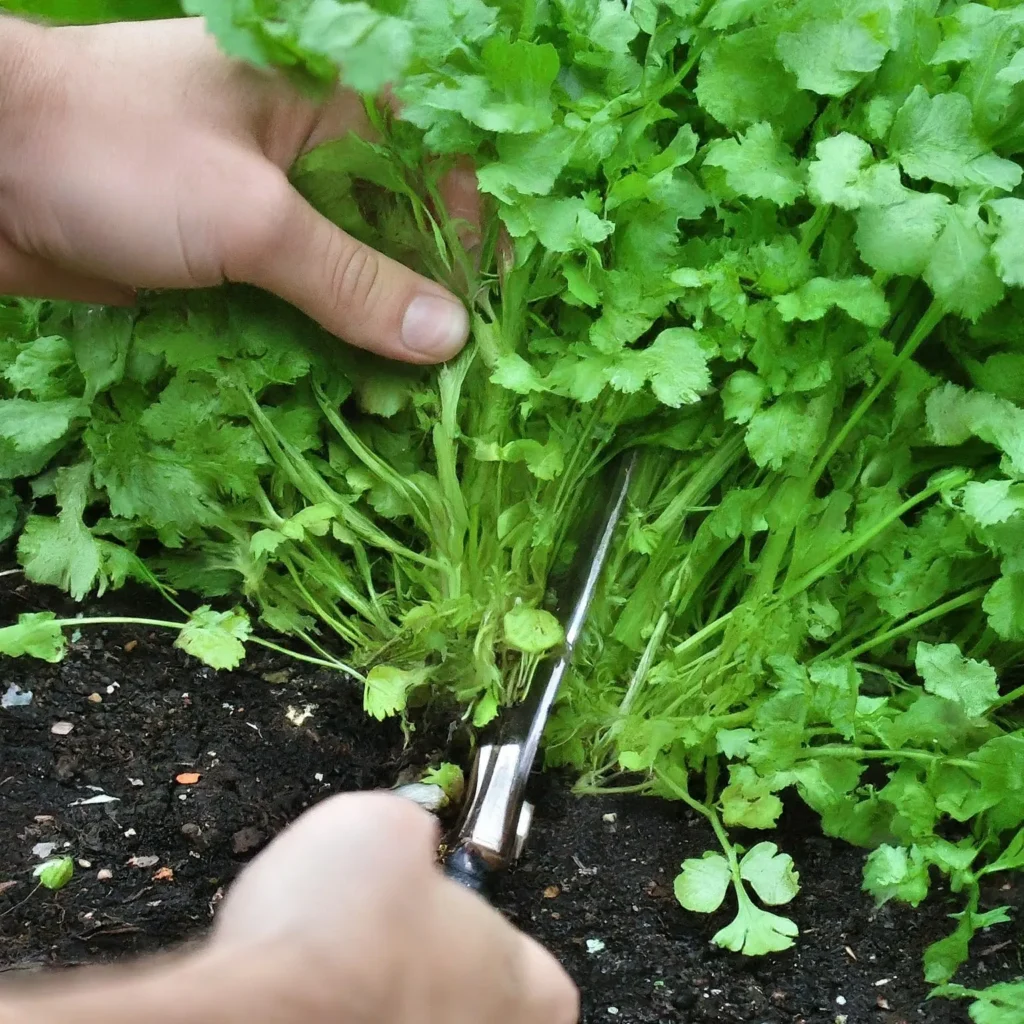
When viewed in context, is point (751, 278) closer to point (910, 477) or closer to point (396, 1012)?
point (910, 477)

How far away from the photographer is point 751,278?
802 millimetres

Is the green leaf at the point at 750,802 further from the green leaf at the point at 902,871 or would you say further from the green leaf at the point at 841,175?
the green leaf at the point at 841,175

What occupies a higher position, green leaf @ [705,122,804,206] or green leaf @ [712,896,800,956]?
green leaf @ [705,122,804,206]

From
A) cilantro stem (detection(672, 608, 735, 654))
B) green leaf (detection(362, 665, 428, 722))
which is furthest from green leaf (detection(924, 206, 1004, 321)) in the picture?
green leaf (detection(362, 665, 428, 722))

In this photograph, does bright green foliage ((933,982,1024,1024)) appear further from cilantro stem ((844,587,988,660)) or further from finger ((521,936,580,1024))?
finger ((521,936,580,1024))

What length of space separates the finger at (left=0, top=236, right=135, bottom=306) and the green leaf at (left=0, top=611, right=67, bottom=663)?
31 cm

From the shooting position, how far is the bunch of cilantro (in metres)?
0.75

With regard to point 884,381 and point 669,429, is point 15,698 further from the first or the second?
point 884,381

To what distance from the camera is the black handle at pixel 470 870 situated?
798 mm

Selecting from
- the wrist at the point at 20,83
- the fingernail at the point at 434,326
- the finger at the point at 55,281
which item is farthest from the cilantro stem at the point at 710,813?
the wrist at the point at 20,83

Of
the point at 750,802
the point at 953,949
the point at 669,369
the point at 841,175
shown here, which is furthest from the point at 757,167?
the point at 953,949

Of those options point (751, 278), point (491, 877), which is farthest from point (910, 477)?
point (491, 877)

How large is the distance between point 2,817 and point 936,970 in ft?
2.60

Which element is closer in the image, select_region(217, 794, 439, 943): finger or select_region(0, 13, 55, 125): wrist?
select_region(217, 794, 439, 943): finger
